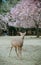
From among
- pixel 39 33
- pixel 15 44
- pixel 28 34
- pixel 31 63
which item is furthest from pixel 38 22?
pixel 31 63

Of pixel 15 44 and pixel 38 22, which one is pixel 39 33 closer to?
pixel 38 22

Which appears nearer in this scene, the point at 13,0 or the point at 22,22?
the point at 13,0

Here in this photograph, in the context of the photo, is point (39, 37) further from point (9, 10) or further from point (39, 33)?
point (9, 10)

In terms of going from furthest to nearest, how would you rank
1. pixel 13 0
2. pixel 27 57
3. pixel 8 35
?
pixel 8 35 < pixel 13 0 < pixel 27 57

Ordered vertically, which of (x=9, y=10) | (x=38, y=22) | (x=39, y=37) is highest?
(x=9, y=10)

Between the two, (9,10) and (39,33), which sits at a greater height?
(9,10)

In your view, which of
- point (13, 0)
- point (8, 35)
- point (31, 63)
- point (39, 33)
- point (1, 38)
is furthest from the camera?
point (39, 33)

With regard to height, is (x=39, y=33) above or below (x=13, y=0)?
below

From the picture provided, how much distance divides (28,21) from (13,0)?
71.4 inches

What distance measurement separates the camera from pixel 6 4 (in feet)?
16.4

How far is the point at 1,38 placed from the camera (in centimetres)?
578

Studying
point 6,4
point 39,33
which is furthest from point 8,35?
point 39,33

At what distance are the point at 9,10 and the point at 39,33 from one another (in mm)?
1481

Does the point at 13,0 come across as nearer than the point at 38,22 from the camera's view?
Yes
